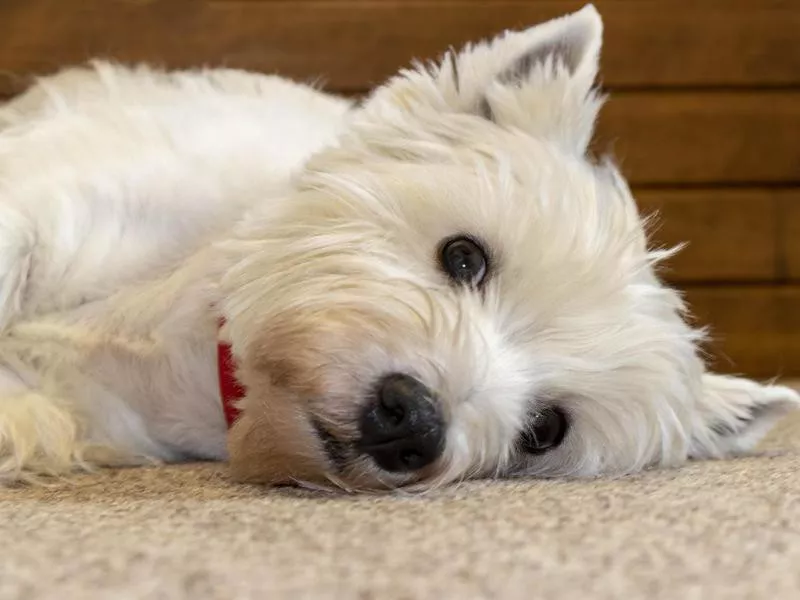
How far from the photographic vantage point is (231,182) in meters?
2.19

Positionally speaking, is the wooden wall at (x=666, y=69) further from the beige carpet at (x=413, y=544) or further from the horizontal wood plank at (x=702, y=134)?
the beige carpet at (x=413, y=544)

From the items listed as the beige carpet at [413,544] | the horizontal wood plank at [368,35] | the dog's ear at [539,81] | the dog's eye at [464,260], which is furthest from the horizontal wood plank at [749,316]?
the beige carpet at [413,544]

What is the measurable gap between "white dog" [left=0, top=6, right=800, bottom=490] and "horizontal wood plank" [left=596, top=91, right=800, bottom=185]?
1396 mm

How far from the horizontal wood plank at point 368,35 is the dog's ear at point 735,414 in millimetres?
1523

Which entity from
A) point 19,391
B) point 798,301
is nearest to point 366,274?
point 19,391

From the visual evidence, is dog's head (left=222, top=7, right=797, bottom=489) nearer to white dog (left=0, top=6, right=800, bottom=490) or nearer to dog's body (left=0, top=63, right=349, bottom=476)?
white dog (left=0, top=6, right=800, bottom=490)

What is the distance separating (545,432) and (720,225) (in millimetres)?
1821

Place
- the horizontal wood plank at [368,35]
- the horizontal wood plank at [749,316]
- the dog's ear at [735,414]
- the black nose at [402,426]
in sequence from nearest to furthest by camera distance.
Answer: the black nose at [402,426]
the dog's ear at [735,414]
the horizontal wood plank at [368,35]
the horizontal wood plank at [749,316]

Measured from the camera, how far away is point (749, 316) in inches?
139

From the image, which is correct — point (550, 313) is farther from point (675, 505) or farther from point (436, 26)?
point (436, 26)

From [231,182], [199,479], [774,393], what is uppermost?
[231,182]

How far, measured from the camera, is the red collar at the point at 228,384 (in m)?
1.83

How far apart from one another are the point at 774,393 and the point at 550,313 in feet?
2.06

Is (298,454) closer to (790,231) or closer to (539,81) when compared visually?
(539,81)
